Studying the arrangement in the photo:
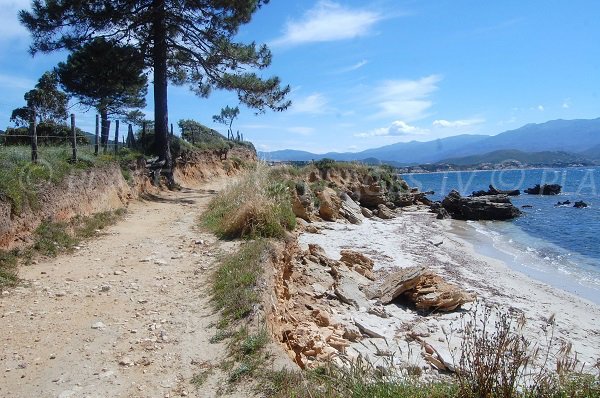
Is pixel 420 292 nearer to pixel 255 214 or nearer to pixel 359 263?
pixel 359 263

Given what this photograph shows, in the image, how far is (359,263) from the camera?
1090cm

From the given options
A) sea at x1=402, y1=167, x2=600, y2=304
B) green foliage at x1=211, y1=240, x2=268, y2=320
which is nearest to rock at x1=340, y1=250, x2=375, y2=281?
green foliage at x1=211, y1=240, x2=268, y2=320

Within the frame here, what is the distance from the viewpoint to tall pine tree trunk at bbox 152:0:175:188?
58.4 feet

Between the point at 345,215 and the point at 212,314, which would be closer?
the point at 212,314

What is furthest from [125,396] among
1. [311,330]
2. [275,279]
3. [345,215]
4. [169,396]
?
[345,215]

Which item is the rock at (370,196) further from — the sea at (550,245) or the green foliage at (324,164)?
the sea at (550,245)

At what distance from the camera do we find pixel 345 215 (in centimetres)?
1888

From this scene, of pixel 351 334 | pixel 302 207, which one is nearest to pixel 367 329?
pixel 351 334

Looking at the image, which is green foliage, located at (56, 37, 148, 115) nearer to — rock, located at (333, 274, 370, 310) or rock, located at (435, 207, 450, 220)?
rock, located at (333, 274, 370, 310)

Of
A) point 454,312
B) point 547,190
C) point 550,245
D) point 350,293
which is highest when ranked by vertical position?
point 547,190

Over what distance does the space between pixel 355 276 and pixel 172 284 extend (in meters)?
4.52

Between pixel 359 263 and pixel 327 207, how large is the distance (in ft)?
23.1

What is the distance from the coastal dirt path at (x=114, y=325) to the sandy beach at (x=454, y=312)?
6.98ft

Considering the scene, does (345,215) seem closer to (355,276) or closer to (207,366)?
(355,276)
